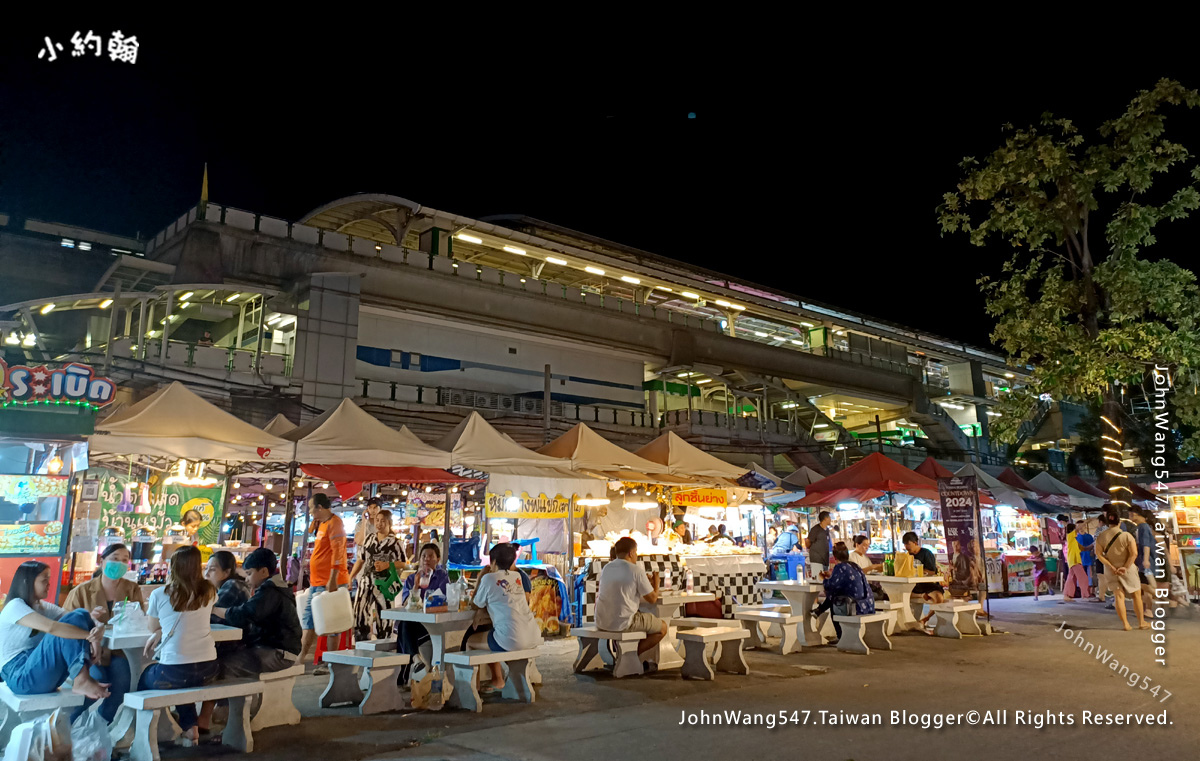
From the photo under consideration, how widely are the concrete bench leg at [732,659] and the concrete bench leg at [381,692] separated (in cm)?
311

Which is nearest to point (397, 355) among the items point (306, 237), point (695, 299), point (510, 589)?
point (306, 237)

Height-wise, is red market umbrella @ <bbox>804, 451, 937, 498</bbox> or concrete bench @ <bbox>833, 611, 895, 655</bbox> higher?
red market umbrella @ <bbox>804, 451, 937, 498</bbox>

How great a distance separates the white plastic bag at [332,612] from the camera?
282 inches

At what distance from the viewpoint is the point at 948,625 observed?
10445mm

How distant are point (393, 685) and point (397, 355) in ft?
57.8

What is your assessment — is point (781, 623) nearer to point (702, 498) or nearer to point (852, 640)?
point (852, 640)

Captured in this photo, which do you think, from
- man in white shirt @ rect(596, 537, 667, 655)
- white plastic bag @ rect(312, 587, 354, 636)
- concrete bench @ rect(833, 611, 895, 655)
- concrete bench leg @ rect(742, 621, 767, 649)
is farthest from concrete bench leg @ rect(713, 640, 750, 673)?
white plastic bag @ rect(312, 587, 354, 636)

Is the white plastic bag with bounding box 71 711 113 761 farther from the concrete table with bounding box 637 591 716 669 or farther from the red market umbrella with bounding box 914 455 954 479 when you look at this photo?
the red market umbrella with bounding box 914 455 954 479

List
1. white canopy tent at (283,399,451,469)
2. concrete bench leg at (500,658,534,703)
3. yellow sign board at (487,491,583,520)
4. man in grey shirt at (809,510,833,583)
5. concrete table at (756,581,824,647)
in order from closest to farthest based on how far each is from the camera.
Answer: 1. concrete bench leg at (500,658,534,703)
2. white canopy tent at (283,399,451,469)
3. concrete table at (756,581,824,647)
4. yellow sign board at (487,491,583,520)
5. man in grey shirt at (809,510,833,583)

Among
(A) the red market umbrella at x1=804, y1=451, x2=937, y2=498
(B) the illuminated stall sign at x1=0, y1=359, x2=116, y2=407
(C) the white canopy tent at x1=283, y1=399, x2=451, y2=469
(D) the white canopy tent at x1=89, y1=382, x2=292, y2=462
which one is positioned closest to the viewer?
(B) the illuminated stall sign at x1=0, y1=359, x2=116, y2=407

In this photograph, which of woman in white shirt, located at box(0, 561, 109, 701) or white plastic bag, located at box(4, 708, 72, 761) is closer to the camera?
white plastic bag, located at box(4, 708, 72, 761)

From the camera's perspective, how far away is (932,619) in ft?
37.4

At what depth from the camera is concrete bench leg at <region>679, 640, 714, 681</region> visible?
283 inches

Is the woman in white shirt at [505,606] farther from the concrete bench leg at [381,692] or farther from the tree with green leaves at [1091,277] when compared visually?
the tree with green leaves at [1091,277]
